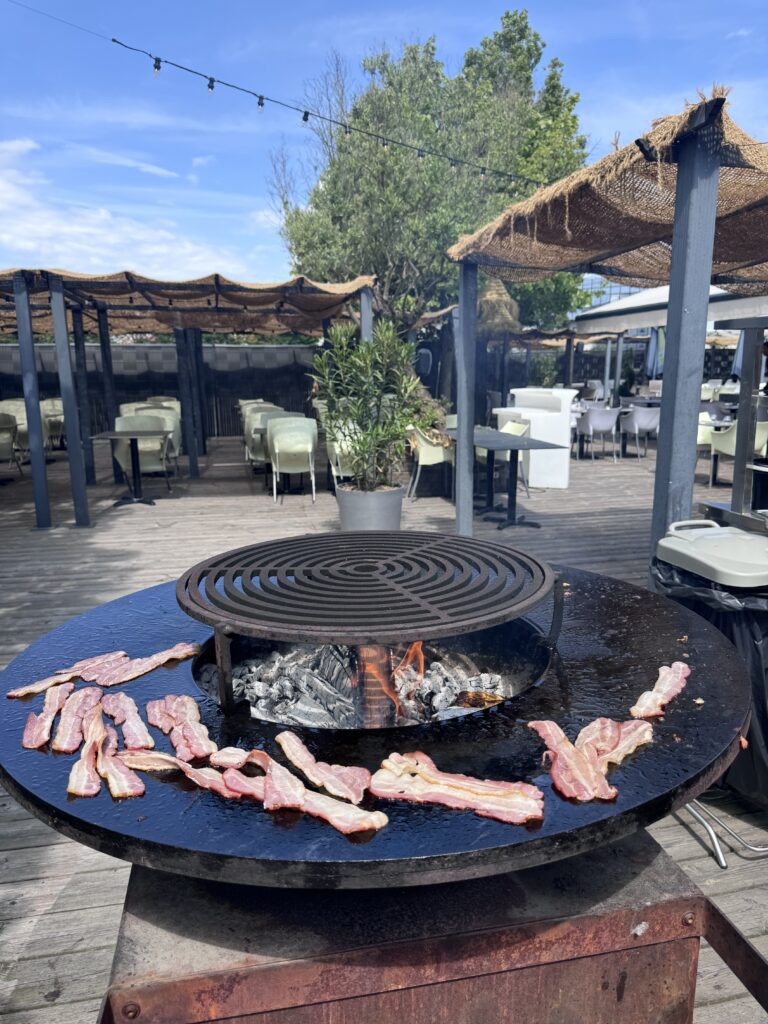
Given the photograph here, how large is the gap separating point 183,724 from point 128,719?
14 centimetres

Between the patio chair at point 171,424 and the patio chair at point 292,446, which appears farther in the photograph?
the patio chair at point 171,424

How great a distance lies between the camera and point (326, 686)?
1.86 meters

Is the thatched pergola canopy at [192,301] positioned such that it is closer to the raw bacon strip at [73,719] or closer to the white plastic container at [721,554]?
the white plastic container at [721,554]

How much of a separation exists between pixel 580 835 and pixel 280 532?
5.57 meters

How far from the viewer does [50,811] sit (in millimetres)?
1198

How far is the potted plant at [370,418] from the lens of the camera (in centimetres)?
563

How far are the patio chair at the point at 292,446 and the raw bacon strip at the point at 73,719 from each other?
6255 millimetres

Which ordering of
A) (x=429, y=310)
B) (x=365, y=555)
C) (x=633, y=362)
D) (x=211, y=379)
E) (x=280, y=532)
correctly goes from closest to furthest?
(x=365, y=555)
(x=280, y=532)
(x=429, y=310)
(x=211, y=379)
(x=633, y=362)

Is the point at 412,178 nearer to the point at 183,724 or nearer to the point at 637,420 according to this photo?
the point at 637,420

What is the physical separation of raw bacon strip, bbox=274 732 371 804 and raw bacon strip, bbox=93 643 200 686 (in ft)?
1.95

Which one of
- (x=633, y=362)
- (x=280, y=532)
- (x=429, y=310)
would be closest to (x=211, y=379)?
(x=429, y=310)

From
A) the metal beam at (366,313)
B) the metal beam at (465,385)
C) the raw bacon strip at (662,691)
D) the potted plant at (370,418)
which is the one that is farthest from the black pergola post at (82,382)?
the raw bacon strip at (662,691)

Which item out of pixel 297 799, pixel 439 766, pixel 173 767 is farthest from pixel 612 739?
pixel 173 767

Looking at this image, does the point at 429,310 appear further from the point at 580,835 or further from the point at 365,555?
the point at 580,835
